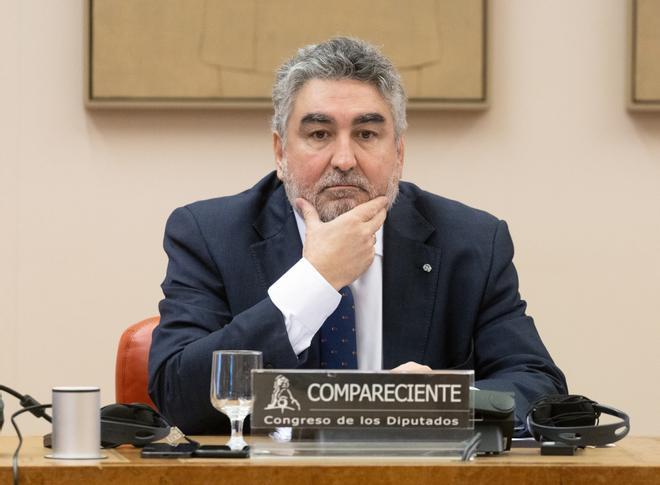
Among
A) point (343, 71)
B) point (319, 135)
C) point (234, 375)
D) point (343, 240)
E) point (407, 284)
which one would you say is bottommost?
point (234, 375)

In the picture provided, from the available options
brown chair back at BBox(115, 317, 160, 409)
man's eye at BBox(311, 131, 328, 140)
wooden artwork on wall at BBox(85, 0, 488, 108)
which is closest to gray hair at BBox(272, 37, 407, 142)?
man's eye at BBox(311, 131, 328, 140)

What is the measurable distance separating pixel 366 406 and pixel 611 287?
2.03 metres

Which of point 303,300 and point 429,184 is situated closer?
point 303,300

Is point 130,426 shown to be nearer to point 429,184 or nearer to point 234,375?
point 234,375

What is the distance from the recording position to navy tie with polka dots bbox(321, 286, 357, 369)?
2.48 metres

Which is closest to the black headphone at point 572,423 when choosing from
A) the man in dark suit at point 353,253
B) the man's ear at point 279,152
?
the man in dark suit at point 353,253

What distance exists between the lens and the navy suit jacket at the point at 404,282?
8.24 ft

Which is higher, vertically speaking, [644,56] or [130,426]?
[644,56]

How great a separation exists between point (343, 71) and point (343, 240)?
42 cm

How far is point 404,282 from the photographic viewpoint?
2.66 m

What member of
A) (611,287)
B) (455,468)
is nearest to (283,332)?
(455,468)

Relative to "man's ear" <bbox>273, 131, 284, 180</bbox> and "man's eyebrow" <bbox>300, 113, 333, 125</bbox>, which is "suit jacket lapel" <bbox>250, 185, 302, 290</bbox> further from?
"man's eyebrow" <bbox>300, 113, 333, 125</bbox>

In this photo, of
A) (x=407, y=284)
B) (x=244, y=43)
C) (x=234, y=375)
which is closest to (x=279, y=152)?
(x=407, y=284)

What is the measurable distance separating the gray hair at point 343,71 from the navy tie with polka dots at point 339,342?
46 centimetres
